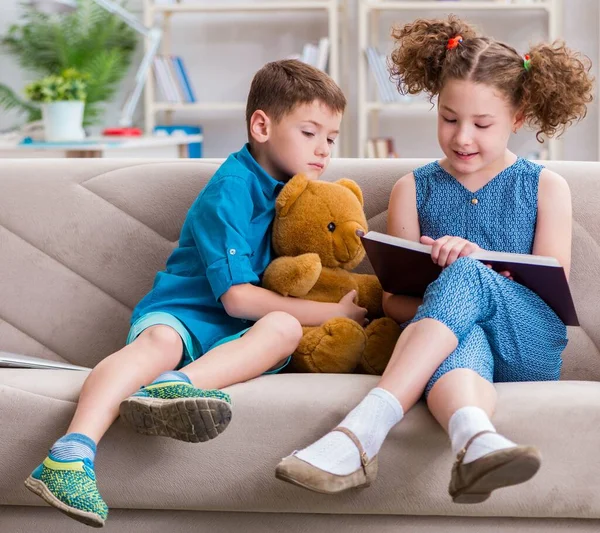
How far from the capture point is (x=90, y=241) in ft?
6.17

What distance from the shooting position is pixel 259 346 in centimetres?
151

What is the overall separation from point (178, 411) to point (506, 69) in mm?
892

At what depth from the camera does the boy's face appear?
67.7 inches

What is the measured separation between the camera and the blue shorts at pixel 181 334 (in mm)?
1569

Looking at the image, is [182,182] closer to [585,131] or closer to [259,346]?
[259,346]

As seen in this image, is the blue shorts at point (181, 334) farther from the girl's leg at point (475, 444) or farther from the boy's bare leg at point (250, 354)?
the girl's leg at point (475, 444)

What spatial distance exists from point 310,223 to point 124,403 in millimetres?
533

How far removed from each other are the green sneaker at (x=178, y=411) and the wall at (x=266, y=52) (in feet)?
12.1

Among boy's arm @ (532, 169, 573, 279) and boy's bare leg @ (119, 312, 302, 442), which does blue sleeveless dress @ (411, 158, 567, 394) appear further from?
boy's bare leg @ (119, 312, 302, 442)

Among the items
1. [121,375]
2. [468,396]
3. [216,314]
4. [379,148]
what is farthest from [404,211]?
[379,148]

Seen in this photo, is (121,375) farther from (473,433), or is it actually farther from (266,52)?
(266,52)

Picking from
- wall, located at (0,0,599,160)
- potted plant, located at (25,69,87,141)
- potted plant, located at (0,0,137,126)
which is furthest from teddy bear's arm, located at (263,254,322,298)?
potted plant, located at (0,0,137,126)

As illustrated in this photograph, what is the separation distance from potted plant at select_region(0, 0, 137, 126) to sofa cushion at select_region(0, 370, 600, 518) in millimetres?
3721

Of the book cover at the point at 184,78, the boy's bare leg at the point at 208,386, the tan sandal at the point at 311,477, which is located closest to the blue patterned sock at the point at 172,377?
the boy's bare leg at the point at 208,386
